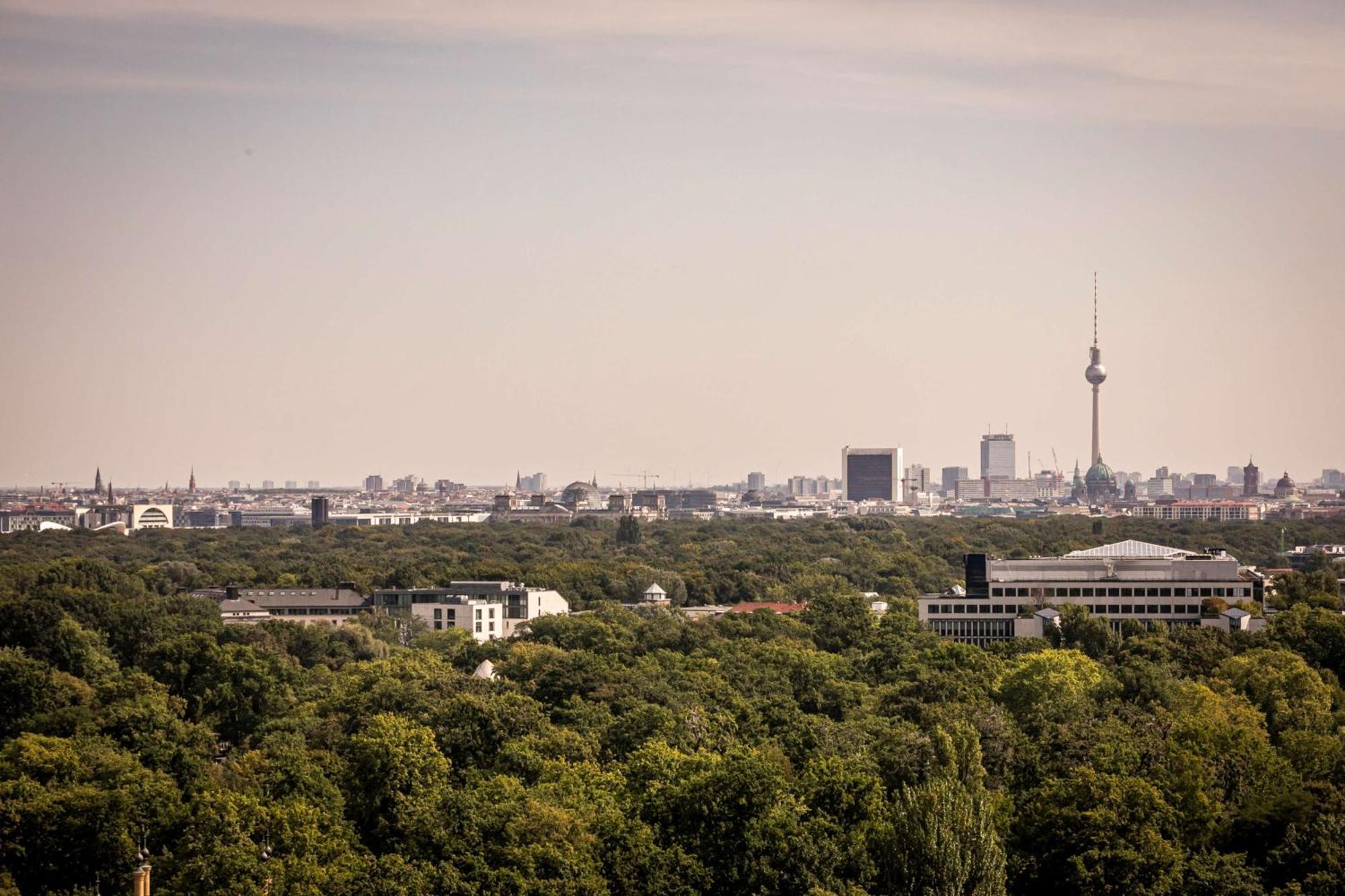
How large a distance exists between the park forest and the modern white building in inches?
583

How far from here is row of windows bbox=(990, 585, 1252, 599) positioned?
9900 centimetres

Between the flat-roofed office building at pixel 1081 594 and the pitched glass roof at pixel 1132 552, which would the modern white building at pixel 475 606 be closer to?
the flat-roofed office building at pixel 1081 594

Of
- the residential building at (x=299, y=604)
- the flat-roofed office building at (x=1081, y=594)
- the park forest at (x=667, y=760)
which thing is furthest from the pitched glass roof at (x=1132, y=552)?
the residential building at (x=299, y=604)

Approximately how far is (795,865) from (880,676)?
3563 centimetres

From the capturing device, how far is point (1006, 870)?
50719 millimetres

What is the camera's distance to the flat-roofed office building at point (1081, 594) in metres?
98.7

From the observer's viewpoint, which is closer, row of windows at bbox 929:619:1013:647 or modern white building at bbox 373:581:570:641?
row of windows at bbox 929:619:1013:647

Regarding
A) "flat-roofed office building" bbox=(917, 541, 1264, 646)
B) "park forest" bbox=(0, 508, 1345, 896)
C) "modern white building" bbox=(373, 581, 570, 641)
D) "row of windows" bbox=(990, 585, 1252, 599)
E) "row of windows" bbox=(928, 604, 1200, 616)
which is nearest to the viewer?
"park forest" bbox=(0, 508, 1345, 896)

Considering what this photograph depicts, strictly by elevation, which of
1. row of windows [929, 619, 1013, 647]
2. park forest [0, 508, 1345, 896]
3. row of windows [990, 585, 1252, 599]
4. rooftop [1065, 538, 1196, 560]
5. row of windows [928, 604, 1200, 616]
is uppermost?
rooftop [1065, 538, 1196, 560]

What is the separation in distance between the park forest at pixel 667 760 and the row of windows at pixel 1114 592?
3482mm

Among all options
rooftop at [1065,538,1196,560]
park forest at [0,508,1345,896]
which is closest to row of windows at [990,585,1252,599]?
park forest at [0,508,1345,896]

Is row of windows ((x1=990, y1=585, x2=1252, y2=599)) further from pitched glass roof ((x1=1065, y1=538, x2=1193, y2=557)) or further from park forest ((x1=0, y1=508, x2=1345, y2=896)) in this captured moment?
pitched glass roof ((x1=1065, y1=538, x2=1193, y2=557))

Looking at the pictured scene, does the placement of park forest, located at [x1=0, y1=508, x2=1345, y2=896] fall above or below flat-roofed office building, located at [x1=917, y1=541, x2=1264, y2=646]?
below

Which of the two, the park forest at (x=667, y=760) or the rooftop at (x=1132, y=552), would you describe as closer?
the park forest at (x=667, y=760)
